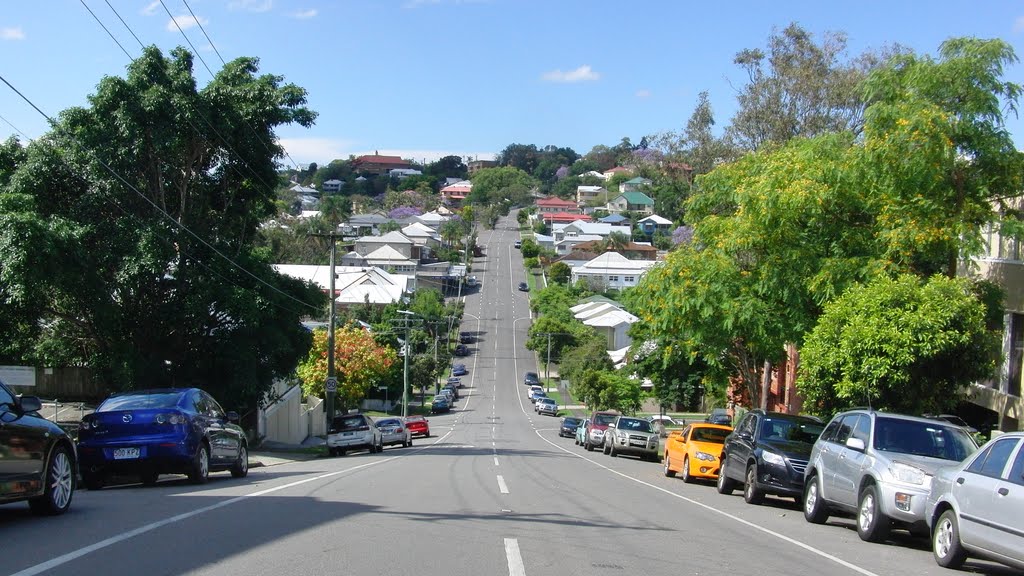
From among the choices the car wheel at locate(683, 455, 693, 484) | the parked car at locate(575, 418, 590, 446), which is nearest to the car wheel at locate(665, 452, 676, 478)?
the car wheel at locate(683, 455, 693, 484)

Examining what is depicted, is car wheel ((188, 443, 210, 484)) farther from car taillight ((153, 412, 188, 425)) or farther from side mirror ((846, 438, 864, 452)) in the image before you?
side mirror ((846, 438, 864, 452))

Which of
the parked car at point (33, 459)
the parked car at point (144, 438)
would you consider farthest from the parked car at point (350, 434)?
the parked car at point (33, 459)

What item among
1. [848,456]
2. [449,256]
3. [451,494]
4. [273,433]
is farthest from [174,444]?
[449,256]

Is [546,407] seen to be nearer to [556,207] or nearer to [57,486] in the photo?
[57,486]

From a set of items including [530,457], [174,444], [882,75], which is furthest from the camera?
[530,457]

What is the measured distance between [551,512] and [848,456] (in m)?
4.27

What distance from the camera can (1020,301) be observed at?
22672 mm

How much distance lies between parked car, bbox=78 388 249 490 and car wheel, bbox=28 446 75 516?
3661mm

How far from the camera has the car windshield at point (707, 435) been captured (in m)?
23.6

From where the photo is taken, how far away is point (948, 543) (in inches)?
418

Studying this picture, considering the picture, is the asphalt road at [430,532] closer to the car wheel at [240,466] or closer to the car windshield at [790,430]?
the car wheel at [240,466]

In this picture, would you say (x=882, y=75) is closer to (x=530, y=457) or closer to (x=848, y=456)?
(x=848, y=456)

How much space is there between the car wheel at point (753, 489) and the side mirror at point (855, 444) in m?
4.34

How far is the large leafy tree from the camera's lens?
26547 millimetres
